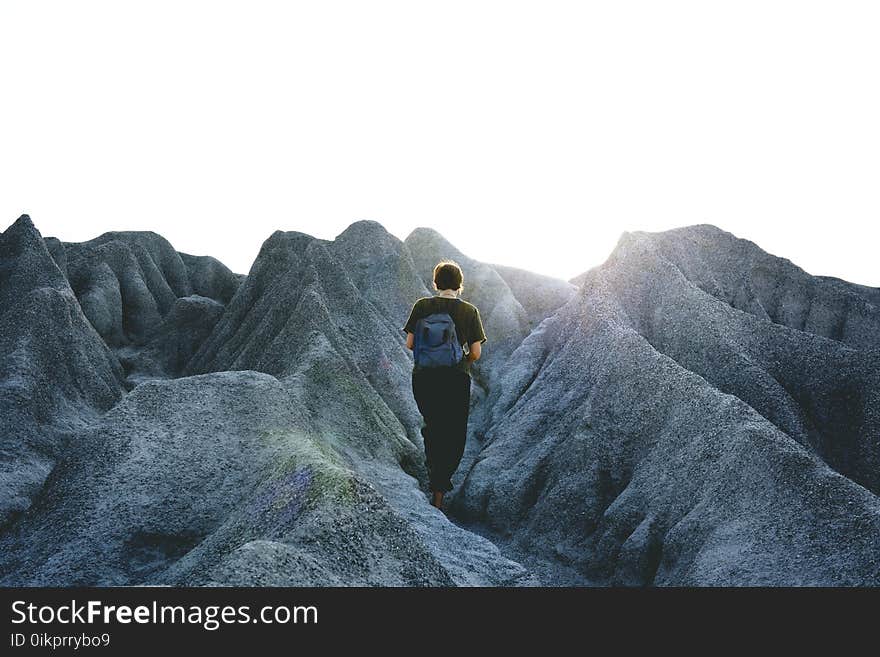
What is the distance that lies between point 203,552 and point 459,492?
845 cm

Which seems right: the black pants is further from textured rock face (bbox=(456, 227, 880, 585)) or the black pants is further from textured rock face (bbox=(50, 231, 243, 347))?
textured rock face (bbox=(50, 231, 243, 347))

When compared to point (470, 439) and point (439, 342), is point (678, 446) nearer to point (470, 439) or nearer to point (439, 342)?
point (439, 342)

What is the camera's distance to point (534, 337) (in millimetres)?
23812

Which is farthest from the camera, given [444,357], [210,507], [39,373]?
[39,373]

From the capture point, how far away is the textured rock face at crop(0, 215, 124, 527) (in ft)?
50.0

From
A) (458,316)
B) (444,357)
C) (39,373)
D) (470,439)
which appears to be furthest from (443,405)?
(39,373)

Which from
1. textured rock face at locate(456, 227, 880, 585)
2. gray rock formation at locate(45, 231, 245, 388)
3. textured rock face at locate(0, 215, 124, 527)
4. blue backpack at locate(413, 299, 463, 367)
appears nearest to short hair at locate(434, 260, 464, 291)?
blue backpack at locate(413, 299, 463, 367)

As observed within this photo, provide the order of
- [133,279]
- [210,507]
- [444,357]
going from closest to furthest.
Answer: [444,357], [210,507], [133,279]

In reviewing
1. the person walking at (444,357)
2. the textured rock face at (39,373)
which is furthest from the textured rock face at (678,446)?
the textured rock face at (39,373)

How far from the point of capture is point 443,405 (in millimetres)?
8625

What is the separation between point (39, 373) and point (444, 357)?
1471 centimetres

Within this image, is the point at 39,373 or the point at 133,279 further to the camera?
the point at 133,279

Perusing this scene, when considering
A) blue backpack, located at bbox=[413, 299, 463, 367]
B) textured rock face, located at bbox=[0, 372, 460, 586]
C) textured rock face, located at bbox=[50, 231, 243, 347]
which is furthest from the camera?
textured rock face, located at bbox=[50, 231, 243, 347]

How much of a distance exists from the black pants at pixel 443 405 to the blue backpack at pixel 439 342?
0.35 ft
